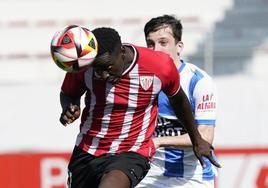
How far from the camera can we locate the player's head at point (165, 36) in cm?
596

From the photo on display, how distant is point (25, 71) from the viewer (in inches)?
466

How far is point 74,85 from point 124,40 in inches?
227

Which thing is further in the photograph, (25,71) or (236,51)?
(25,71)

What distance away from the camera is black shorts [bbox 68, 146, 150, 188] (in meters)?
5.12

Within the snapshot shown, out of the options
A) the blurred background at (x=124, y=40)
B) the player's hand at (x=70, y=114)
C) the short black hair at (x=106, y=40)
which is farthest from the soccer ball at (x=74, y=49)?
the blurred background at (x=124, y=40)

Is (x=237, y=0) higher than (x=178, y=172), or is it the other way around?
(x=237, y=0)

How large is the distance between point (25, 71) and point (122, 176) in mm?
7050

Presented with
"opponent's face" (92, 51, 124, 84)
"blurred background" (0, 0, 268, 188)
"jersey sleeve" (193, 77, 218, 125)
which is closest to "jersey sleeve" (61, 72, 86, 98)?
"opponent's face" (92, 51, 124, 84)

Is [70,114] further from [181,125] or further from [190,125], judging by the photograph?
[181,125]

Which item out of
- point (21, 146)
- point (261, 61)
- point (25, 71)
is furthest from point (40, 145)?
point (261, 61)

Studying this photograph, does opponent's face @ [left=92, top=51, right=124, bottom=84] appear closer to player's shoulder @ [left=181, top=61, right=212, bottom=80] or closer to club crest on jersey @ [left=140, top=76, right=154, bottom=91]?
club crest on jersey @ [left=140, top=76, right=154, bottom=91]

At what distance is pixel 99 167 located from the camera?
17.1 feet

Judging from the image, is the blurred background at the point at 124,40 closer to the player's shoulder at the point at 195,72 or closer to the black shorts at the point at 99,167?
the player's shoulder at the point at 195,72

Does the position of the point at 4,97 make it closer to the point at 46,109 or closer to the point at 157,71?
the point at 46,109
